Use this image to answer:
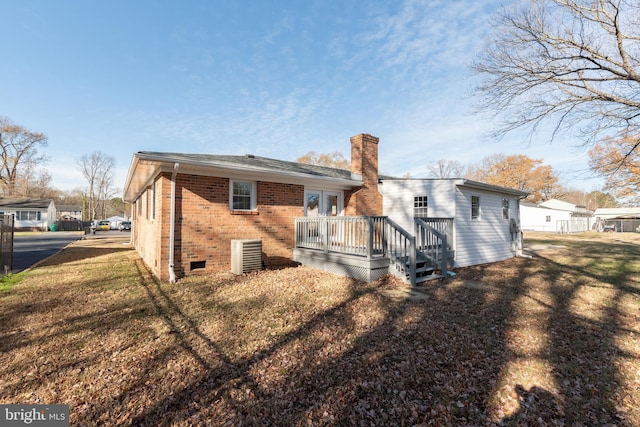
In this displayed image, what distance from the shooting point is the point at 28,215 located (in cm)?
3722

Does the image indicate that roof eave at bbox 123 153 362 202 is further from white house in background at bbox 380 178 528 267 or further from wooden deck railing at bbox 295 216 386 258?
white house in background at bbox 380 178 528 267

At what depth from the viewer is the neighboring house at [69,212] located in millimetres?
58844

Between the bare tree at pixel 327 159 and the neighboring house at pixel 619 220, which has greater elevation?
the bare tree at pixel 327 159

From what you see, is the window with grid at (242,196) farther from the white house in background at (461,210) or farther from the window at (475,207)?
the window at (475,207)

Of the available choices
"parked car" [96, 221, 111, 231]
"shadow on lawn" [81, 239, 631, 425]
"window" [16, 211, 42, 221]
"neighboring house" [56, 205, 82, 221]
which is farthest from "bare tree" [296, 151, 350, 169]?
"neighboring house" [56, 205, 82, 221]

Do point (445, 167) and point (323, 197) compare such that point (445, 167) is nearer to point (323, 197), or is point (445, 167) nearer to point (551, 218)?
point (551, 218)


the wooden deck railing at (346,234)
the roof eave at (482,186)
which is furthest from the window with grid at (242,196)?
the roof eave at (482,186)

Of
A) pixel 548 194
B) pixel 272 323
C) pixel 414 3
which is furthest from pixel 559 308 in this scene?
pixel 548 194

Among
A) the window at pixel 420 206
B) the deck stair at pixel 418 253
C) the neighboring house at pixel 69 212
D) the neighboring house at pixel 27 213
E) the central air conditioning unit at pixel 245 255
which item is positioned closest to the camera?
the deck stair at pixel 418 253

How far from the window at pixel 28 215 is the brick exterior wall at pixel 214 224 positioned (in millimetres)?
42699

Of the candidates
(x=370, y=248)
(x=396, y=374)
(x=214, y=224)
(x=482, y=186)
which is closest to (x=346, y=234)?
(x=370, y=248)

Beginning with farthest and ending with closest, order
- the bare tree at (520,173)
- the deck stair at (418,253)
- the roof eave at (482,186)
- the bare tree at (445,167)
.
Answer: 1. the bare tree at (445,167)
2. the bare tree at (520,173)
3. the roof eave at (482,186)
4. the deck stair at (418,253)

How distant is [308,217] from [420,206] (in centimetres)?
464

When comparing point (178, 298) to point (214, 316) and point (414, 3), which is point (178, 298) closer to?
point (214, 316)
